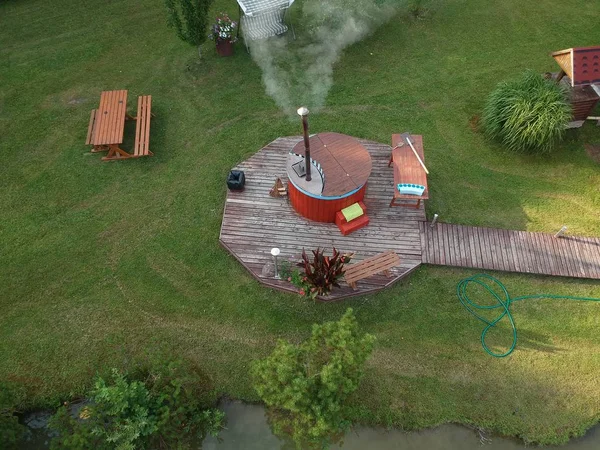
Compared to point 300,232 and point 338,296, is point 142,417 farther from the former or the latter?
point 300,232

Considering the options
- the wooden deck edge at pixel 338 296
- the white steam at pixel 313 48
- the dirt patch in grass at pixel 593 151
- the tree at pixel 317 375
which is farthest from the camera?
the white steam at pixel 313 48

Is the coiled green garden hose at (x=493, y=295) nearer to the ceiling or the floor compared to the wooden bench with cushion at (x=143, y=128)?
nearer to the floor

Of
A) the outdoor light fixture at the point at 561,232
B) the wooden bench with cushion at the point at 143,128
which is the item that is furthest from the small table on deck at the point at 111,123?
the outdoor light fixture at the point at 561,232

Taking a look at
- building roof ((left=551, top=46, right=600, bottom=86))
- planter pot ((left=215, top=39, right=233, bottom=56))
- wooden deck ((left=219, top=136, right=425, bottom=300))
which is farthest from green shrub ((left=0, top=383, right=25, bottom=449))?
building roof ((left=551, top=46, right=600, bottom=86))

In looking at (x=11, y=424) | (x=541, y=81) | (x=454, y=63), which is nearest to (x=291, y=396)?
(x=11, y=424)

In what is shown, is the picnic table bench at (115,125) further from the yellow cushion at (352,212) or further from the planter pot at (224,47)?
the yellow cushion at (352,212)

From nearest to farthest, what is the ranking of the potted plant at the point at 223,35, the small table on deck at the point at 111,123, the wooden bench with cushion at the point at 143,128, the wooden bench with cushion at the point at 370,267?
1. the wooden bench with cushion at the point at 370,267
2. the small table on deck at the point at 111,123
3. the wooden bench with cushion at the point at 143,128
4. the potted plant at the point at 223,35

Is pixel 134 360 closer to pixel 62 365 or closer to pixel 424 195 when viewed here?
pixel 62 365
